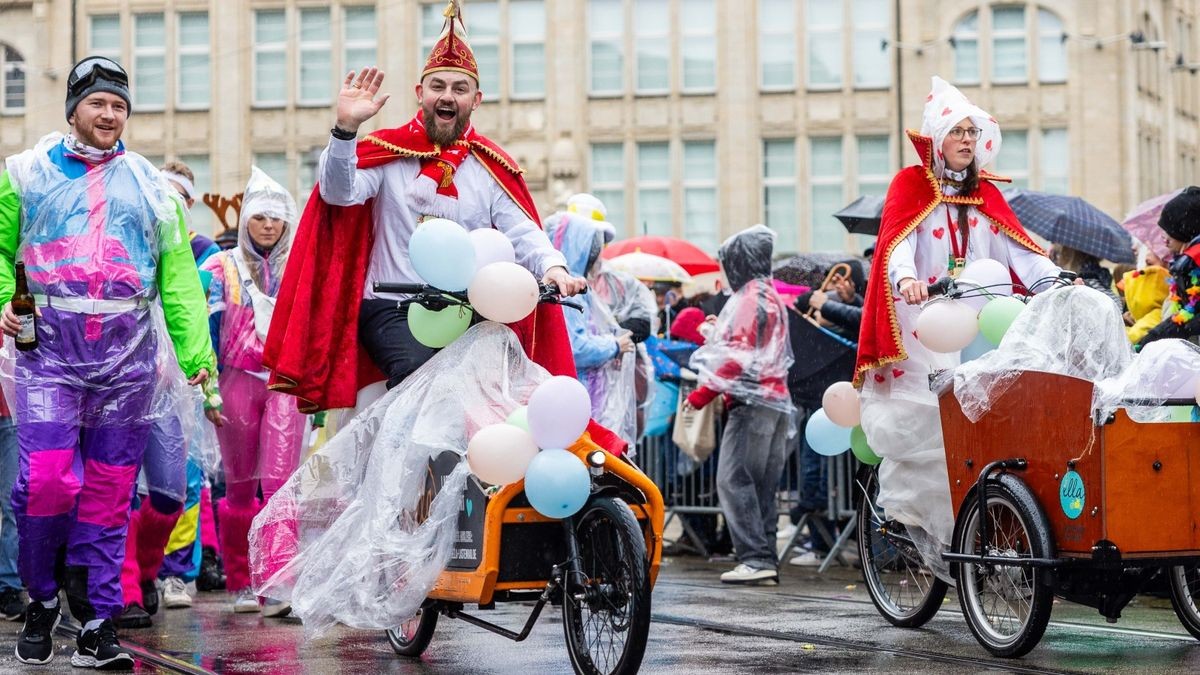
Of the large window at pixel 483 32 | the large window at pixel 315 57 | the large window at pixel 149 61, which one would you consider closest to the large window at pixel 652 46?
the large window at pixel 483 32

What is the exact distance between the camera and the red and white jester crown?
698cm

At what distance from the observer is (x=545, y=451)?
20.4 ft

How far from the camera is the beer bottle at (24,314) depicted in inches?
276

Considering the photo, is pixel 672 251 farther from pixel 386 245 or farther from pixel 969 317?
pixel 386 245

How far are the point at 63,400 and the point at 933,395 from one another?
3.54m

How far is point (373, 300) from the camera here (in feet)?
23.2

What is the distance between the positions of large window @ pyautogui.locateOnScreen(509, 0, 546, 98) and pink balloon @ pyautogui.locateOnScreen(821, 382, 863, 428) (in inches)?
1396

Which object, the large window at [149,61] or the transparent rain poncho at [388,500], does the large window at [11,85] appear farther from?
the transparent rain poncho at [388,500]

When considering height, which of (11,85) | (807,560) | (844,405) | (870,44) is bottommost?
(807,560)

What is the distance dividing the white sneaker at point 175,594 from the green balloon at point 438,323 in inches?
149

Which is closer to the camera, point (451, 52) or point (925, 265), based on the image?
point (451, 52)

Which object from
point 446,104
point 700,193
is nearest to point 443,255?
point 446,104

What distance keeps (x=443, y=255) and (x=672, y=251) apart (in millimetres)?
16700

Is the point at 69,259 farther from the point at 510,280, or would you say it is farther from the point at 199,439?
the point at 199,439
